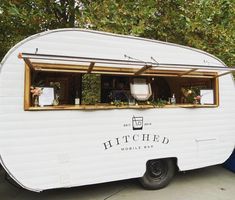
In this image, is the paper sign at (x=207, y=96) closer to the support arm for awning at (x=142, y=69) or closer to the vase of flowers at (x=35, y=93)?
the support arm for awning at (x=142, y=69)

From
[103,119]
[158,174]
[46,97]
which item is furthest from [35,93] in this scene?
[158,174]

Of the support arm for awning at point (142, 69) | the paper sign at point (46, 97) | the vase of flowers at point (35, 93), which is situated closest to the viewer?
the vase of flowers at point (35, 93)

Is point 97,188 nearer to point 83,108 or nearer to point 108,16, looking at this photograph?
point 83,108

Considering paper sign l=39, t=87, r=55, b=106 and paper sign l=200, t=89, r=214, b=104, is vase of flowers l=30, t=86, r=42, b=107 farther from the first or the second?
paper sign l=200, t=89, r=214, b=104

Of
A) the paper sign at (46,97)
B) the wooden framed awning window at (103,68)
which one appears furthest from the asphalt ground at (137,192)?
the paper sign at (46,97)

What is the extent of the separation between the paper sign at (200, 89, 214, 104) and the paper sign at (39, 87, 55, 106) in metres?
3.33

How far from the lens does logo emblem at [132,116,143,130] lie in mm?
5547

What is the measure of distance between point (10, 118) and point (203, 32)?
7.28 meters

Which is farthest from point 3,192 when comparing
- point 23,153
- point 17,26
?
point 17,26

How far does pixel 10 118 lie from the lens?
181 inches

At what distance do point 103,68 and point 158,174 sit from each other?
2516 millimetres

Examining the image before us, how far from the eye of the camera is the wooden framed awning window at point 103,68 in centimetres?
471

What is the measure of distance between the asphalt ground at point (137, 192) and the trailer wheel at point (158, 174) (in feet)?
0.40

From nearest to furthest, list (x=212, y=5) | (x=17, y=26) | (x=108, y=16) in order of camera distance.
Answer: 1. (x=108, y=16)
2. (x=17, y=26)
3. (x=212, y=5)
